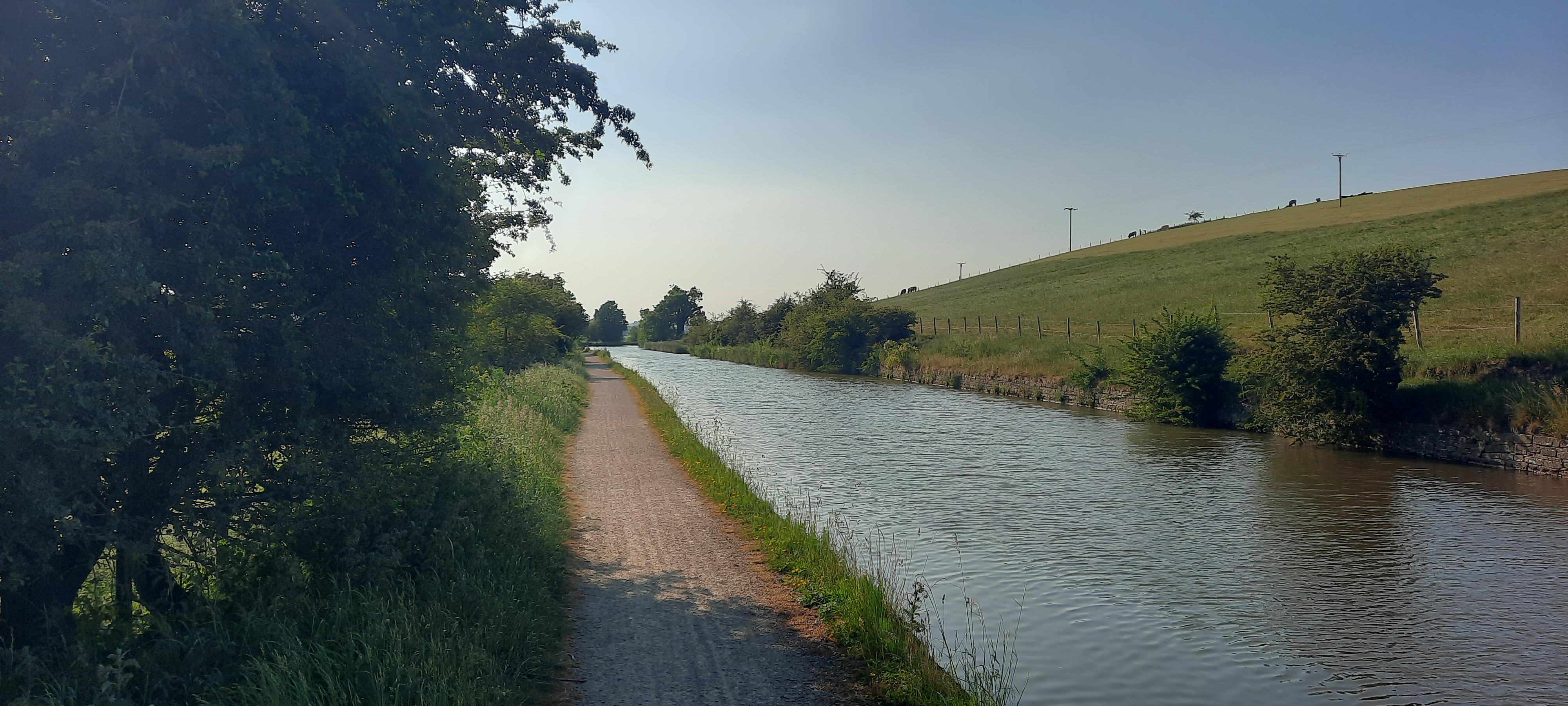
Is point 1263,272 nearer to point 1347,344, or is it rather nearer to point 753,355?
point 1347,344

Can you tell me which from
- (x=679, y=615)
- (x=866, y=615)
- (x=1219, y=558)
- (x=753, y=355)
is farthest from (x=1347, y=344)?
(x=753, y=355)

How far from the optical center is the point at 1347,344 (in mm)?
20094

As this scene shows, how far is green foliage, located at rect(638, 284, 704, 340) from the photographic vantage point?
16350 cm

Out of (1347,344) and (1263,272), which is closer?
(1347,344)

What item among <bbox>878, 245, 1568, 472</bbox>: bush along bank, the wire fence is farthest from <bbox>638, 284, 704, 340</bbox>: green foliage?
<bbox>878, 245, 1568, 472</bbox>: bush along bank

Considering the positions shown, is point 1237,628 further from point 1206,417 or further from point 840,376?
point 840,376

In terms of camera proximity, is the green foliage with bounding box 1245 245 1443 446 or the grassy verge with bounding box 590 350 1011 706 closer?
the grassy verge with bounding box 590 350 1011 706

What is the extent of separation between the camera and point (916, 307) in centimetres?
8688

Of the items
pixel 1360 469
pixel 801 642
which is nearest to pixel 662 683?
pixel 801 642

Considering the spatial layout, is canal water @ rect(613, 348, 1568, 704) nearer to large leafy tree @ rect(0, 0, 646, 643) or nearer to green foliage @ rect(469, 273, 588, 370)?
large leafy tree @ rect(0, 0, 646, 643)

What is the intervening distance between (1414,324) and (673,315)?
144m

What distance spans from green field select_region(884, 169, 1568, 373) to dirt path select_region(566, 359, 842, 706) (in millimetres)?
19407

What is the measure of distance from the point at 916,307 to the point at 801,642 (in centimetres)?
8083

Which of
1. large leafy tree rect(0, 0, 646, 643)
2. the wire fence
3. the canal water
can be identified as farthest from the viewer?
the wire fence
